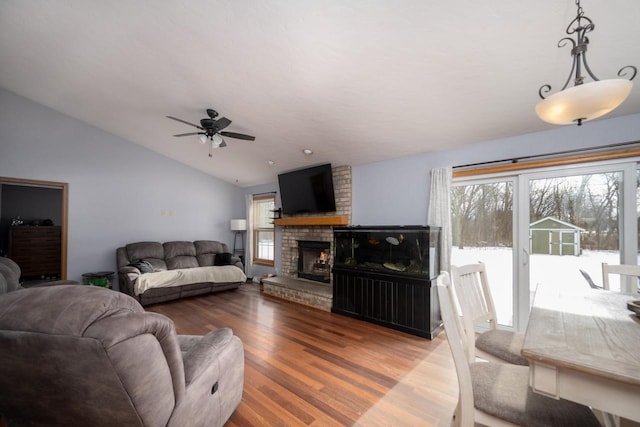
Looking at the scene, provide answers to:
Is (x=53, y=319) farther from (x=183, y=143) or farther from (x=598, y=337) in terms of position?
(x=183, y=143)

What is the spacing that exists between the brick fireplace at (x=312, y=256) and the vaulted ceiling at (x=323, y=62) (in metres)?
0.96

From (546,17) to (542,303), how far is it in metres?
1.74

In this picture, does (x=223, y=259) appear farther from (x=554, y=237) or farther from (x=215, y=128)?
(x=554, y=237)

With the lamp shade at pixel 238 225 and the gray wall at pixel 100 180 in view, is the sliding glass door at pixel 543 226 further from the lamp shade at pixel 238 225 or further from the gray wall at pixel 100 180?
the gray wall at pixel 100 180

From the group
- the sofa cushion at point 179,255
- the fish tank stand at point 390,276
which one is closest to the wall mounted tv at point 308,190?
the fish tank stand at point 390,276

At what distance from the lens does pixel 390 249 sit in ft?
11.5

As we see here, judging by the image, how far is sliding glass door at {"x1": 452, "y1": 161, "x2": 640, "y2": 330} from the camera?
2.53 meters

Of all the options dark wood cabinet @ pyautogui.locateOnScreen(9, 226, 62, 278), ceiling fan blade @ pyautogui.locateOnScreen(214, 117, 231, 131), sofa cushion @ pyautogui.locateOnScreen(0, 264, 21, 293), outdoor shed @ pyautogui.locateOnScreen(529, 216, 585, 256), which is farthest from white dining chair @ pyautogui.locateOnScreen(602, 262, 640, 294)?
dark wood cabinet @ pyautogui.locateOnScreen(9, 226, 62, 278)

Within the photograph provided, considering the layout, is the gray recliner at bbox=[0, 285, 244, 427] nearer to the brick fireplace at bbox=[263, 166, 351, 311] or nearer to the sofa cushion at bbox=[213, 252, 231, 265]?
the brick fireplace at bbox=[263, 166, 351, 311]

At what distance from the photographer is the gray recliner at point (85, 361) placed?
90 centimetres

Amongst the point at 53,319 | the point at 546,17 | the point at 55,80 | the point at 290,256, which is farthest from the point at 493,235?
the point at 55,80

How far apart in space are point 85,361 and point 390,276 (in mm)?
3024

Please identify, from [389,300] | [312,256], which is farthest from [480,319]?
[312,256]

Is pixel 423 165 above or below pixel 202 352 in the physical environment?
above
